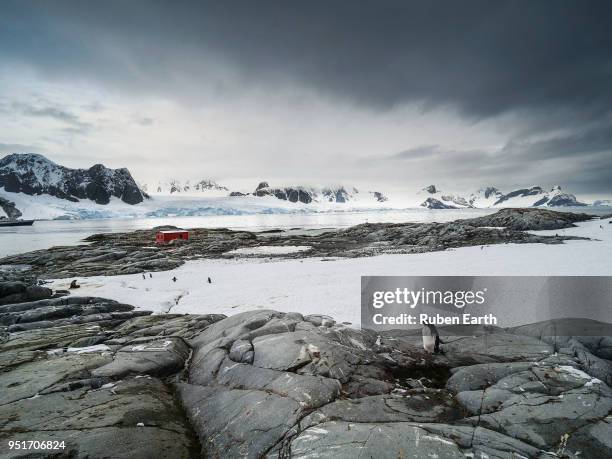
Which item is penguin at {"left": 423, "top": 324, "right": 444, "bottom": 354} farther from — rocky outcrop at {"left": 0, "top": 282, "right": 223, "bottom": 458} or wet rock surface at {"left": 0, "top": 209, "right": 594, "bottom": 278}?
wet rock surface at {"left": 0, "top": 209, "right": 594, "bottom": 278}

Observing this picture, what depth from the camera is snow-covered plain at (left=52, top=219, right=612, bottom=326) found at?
628 inches

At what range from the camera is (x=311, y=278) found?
21.2 m

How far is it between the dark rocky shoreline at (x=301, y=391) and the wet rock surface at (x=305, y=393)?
0.11 ft

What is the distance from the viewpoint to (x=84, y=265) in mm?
30562

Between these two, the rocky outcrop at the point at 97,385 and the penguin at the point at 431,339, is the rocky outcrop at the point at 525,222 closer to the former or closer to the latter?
the penguin at the point at 431,339

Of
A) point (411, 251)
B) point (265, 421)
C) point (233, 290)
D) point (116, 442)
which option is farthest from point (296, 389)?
point (411, 251)

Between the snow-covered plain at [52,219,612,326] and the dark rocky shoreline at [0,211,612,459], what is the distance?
403 centimetres

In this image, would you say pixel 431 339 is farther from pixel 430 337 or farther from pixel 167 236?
pixel 167 236

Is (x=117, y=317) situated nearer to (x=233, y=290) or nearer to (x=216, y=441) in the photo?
(x=233, y=290)

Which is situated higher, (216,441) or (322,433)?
(322,433)

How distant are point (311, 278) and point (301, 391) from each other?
14455mm

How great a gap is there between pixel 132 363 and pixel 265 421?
479cm

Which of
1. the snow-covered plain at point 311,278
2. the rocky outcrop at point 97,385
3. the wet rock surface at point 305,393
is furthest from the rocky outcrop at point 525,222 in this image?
the rocky outcrop at point 97,385

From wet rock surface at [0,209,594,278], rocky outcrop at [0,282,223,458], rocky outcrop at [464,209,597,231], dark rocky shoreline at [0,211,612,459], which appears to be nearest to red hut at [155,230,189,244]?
wet rock surface at [0,209,594,278]
